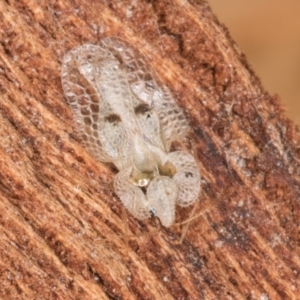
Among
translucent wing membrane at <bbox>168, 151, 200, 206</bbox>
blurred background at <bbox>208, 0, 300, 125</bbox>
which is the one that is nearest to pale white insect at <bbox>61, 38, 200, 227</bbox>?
translucent wing membrane at <bbox>168, 151, 200, 206</bbox>

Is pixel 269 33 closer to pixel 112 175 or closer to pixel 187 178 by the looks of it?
pixel 187 178

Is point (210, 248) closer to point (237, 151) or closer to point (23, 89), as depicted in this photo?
point (237, 151)

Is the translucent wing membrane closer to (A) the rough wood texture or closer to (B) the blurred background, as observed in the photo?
(A) the rough wood texture

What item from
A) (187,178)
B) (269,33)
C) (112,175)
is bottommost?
(112,175)

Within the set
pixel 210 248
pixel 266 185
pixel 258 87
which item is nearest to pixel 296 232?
pixel 266 185

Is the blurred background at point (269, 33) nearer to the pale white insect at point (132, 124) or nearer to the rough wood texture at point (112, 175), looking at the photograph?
the rough wood texture at point (112, 175)

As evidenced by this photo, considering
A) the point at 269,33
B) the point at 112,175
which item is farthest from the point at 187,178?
the point at 269,33
